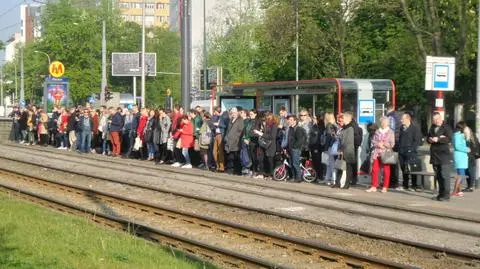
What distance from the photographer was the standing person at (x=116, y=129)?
30281mm

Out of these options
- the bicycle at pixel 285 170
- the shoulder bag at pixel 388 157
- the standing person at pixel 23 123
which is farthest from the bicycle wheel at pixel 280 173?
the standing person at pixel 23 123

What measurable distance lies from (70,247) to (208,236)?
253cm

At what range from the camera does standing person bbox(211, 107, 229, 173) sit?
2372 centimetres

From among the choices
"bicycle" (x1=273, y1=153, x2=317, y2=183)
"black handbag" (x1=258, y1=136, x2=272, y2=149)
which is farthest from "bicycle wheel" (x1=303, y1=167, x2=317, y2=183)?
"black handbag" (x1=258, y1=136, x2=272, y2=149)

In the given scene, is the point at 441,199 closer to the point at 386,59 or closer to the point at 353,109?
the point at 353,109

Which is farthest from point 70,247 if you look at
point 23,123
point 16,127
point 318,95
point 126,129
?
point 16,127

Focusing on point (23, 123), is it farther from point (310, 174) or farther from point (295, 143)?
point (295, 143)

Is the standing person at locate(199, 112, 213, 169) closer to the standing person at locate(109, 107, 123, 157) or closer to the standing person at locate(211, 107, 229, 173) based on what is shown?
the standing person at locate(211, 107, 229, 173)

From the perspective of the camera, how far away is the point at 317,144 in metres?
21.1

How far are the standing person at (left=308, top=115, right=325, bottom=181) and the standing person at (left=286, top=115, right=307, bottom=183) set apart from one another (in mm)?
329

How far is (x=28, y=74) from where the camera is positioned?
88.8m

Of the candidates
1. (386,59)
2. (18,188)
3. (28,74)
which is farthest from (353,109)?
(28,74)

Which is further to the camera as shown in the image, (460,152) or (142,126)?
(142,126)

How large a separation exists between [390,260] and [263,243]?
1.96 m
